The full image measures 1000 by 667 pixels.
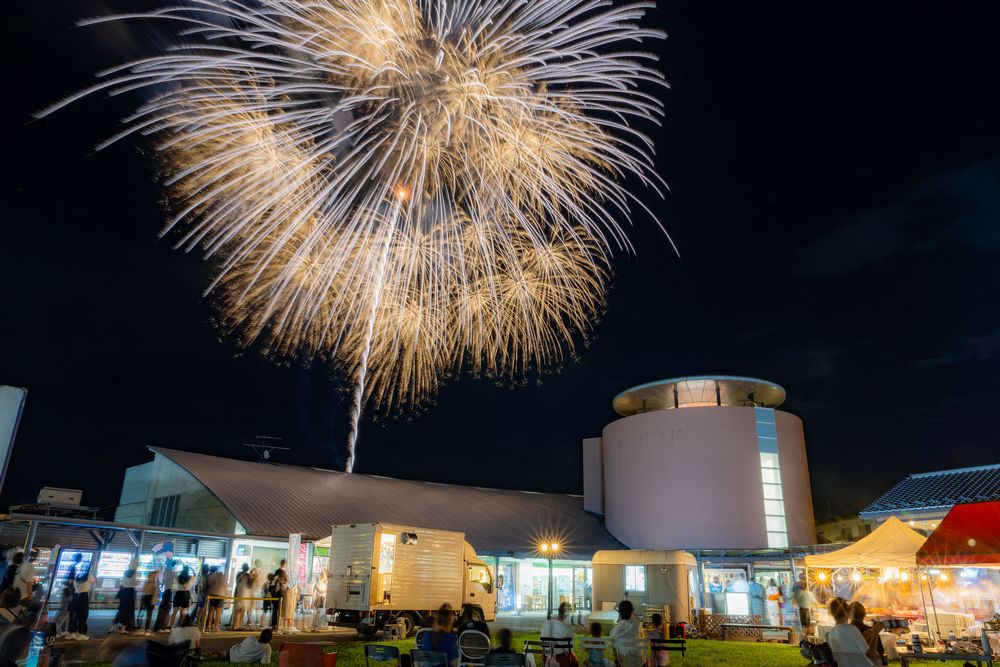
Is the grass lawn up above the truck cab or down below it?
below

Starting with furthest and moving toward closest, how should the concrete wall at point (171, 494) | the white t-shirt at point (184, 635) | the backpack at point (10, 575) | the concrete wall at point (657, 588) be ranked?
1. the concrete wall at point (171, 494)
2. the concrete wall at point (657, 588)
3. the backpack at point (10, 575)
4. the white t-shirt at point (184, 635)

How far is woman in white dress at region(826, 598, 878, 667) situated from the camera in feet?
27.7

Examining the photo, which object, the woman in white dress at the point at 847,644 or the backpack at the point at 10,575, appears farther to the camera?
the backpack at the point at 10,575

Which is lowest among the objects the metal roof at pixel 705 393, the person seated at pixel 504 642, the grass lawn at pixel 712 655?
the grass lawn at pixel 712 655

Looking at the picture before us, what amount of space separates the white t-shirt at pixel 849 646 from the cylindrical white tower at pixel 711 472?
91.1 feet

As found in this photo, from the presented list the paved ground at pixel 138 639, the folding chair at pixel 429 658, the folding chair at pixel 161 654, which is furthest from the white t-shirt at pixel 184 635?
the folding chair at pixel 429 658

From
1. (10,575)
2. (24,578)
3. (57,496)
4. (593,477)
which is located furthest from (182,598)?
(593,477)

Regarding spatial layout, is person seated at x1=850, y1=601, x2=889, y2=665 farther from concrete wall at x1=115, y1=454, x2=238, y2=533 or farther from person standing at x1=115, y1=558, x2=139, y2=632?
concrete wall at x1=115, y1=454, x2=238, y2=533

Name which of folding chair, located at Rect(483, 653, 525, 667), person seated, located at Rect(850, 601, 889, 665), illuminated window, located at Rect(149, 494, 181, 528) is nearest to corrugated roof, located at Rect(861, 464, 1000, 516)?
person seated, located at Rect(850, 601, 889, 665)

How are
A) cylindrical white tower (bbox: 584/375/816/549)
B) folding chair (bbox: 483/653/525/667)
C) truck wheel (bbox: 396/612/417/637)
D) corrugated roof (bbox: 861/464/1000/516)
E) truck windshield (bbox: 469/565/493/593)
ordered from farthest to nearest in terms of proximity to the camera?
cylindrical white tower (bbox: 584/375/816/549) < corrugated roof (bbox: 861/464/1000/516) < truck windshield (bbox: 469/565/493/593) < truck wheel (bbox: 396/612/417/637) < folding chair (bbox: 483/653/525/667)

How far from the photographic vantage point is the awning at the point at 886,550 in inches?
775

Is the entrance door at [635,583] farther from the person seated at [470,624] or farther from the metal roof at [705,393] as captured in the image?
the person seated at [470,624]

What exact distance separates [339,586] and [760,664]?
1139 centimetres

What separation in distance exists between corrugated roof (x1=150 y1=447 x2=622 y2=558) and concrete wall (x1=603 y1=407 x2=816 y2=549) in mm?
3071
